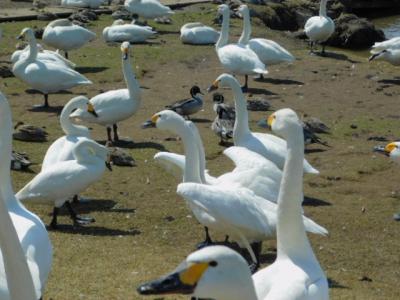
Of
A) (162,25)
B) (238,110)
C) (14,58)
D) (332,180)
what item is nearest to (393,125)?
(332,180)

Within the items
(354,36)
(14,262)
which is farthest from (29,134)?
(354,36)

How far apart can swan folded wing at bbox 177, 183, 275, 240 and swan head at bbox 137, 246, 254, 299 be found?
4202mm

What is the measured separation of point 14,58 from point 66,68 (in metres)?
A: 1.90

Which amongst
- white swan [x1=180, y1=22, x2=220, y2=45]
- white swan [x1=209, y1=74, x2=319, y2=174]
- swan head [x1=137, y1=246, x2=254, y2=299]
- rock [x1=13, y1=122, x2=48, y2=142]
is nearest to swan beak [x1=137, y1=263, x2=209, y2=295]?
swan head [x1=137, y1=246, x2=254, y2=299]

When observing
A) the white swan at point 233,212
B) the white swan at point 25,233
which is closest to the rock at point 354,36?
the white swan at point 233,212

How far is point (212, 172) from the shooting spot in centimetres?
1235

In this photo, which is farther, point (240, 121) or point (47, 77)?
point (47, 77)

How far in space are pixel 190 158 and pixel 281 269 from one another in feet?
10.1

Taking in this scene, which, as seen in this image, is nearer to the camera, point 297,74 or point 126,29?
point 297,74

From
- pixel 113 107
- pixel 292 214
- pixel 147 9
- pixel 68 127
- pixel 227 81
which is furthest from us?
pixel 147 9

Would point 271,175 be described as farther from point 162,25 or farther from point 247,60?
point 162,25

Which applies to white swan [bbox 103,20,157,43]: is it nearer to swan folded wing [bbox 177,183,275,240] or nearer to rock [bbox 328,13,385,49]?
rock [bbox 328,13,385,49]

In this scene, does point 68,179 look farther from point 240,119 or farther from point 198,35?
point 198,35

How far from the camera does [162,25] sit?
79.6 feet
